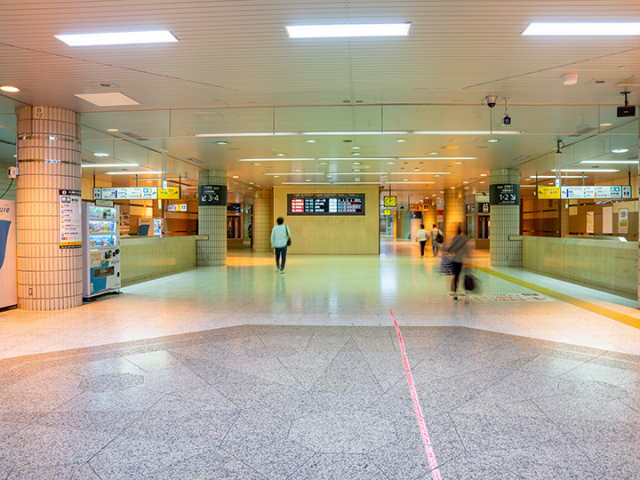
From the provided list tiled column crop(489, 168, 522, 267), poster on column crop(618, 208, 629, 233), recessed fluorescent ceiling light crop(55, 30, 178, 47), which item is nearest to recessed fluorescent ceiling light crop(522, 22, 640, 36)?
recessed fluorescent ceiling light crop(55, 30, 178, 47)

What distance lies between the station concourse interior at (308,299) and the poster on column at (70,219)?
0.05 metres

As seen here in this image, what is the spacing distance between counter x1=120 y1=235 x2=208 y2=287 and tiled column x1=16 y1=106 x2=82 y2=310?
283 centimetres

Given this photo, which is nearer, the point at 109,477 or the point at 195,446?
the point at 109,477

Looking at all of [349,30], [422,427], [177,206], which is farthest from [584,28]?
[177,206]

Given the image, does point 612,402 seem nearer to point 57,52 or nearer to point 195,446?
point 195,446

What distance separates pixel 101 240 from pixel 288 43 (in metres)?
5.46

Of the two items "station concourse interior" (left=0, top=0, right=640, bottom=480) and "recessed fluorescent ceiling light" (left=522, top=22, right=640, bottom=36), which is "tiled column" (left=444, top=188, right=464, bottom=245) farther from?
"recessed fluorescent ceiling light" (left=522, top=22, right=640, bottom=36)

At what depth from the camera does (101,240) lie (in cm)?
810

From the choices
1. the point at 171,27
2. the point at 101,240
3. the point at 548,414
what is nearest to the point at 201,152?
the point at 101,240

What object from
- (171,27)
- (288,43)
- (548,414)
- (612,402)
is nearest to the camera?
(548,414)

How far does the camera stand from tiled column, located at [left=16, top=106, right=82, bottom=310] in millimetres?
6898

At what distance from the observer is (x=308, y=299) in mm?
7785

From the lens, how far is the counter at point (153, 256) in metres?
10.2

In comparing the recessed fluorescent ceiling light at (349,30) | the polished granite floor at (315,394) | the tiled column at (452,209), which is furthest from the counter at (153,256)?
the tiled column at (452,209)
